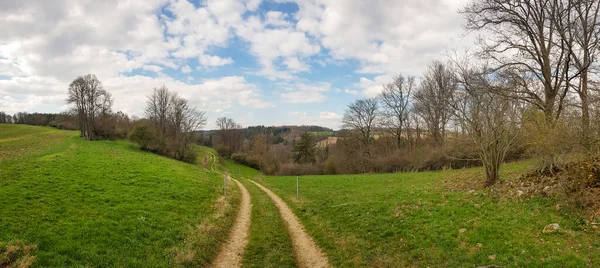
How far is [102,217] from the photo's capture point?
35.5 ft

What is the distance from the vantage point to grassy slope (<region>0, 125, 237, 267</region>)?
830cm

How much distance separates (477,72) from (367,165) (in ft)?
104

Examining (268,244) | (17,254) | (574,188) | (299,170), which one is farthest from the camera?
(299,170)

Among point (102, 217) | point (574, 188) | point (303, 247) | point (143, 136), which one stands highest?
point (143, 136)

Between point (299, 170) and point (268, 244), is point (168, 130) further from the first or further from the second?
point (268, 244)

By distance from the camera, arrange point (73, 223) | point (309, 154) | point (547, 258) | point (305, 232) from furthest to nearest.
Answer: point (309, 154) → point (305, 232) → point (73, 223) → point (547, 258)

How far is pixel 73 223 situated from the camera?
9.77m

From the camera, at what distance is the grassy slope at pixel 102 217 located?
830 centimetres

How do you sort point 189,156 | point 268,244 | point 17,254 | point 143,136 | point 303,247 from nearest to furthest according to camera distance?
1. point 17,254
2. point 303,247
3. point 268,244
4. point 143,136
5. point 189,156

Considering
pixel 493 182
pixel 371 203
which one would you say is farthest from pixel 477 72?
pixel 371 203

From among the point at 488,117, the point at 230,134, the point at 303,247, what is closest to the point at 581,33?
the point at 488,117

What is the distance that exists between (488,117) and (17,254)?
718 inches

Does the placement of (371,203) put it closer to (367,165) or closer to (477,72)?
(477,72)

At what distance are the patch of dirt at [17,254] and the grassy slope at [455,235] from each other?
787cm
